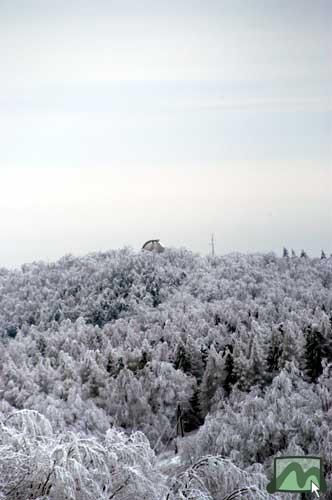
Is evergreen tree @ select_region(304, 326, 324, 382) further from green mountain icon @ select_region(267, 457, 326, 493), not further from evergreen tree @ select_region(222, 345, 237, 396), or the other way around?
green mountain icon @ select_region(267, 457, 326, 493)

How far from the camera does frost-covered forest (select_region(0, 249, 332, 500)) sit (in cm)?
1362

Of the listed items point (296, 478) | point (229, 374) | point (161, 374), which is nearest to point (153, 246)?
point (161, 374)

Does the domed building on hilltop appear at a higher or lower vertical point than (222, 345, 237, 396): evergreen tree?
higher

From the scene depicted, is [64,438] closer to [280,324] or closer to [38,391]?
[38,391]

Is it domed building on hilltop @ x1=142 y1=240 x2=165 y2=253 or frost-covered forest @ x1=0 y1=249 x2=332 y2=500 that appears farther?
domed building on hilltop @ x1=142 y1=240 x2=165 y2=253

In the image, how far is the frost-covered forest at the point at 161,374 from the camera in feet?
44.7

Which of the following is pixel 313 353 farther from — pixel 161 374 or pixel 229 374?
pixel 161 374

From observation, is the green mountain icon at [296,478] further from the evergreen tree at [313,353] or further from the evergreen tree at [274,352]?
the evergreen tree at [274,352]

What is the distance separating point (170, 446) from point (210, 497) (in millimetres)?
25950

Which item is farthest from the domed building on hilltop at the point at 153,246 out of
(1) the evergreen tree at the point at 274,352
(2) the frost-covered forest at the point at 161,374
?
(1) the evergreen tree at the point at 274,352

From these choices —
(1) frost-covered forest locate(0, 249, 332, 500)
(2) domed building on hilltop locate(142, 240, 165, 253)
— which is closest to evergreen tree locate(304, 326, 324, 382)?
(1) frost-covered forest locate(0, 249, 332, 500)

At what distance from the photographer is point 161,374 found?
44.3m

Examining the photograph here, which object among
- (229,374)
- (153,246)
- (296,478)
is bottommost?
(229,374)

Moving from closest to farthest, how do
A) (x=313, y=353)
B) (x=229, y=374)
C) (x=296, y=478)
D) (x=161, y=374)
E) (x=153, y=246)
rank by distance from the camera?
1. (x=296, y=478)
2. (x=313, y=353)
3. (x=229, y=374)
4. (x=161, y=374)
5. (x=153, y=246)
